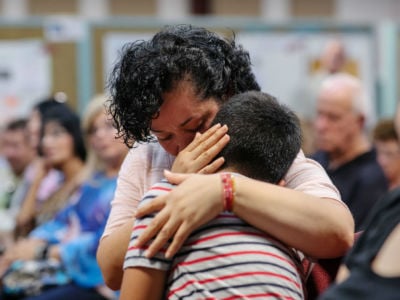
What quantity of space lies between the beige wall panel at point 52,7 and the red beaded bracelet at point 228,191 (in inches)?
359

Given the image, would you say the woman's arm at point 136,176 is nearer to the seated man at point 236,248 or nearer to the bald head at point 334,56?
the seated man at point 236,248

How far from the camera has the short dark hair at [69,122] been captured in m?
4.80

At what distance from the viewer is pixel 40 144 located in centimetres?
489

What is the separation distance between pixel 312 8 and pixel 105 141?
766cm

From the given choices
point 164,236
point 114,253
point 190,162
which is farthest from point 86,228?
point 164,236

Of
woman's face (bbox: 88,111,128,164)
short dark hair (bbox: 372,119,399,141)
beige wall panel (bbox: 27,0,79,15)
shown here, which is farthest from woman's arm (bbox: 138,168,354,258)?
beige wall panel (bbox: 27,0,79,15)

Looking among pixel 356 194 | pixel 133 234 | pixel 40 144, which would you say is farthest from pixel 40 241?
pixel 133 234

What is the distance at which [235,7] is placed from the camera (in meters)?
11.0

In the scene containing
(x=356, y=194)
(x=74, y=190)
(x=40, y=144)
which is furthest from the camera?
(x=40, y=144)

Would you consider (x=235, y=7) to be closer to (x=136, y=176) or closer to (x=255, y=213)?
(x=136, y=176)

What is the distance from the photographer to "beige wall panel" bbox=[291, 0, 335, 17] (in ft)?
36.6

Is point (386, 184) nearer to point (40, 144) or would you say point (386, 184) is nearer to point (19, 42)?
point (40, 144)

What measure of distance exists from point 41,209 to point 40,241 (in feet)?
2.07

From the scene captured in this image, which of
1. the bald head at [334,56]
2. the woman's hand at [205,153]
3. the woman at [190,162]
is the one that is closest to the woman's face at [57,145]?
the bald head at [334,56]
